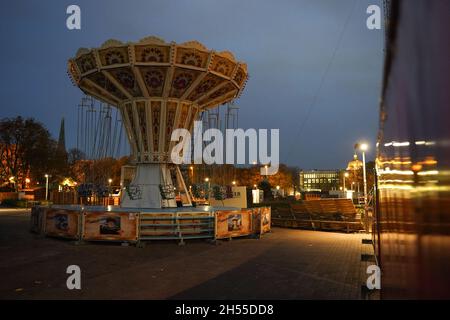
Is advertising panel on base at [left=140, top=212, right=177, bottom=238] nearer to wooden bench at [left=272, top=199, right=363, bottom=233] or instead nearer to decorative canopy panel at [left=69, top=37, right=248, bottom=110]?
decorative canopy panel at [left=69, top=37, right=248, bottom=110]

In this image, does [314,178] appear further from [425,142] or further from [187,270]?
[425,142]

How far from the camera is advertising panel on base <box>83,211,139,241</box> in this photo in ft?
46.4

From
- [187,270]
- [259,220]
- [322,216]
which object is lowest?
[187,270]

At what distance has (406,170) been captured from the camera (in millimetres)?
2234

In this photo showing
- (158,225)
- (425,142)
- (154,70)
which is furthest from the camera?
(154,70)

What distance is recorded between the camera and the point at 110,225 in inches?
559

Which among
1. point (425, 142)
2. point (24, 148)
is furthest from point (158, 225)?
point (24, 148)

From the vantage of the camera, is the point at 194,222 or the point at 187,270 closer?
the point at 187,270

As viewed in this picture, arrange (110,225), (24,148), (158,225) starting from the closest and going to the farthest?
1. (110,225)
2. (158,225)
3. (24,148)

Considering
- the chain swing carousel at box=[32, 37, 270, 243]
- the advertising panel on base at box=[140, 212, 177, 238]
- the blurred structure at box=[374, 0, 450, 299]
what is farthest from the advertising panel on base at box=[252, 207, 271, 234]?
the blurred structure at box=[374, 0, 450, 299]

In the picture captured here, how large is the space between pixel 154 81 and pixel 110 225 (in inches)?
373

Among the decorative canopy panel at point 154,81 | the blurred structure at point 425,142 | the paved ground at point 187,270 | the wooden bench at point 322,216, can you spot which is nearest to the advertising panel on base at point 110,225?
the paved ground at point 187,270

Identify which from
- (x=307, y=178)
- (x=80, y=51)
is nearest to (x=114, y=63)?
(x=80, y=51)

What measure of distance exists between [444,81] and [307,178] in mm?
176658
